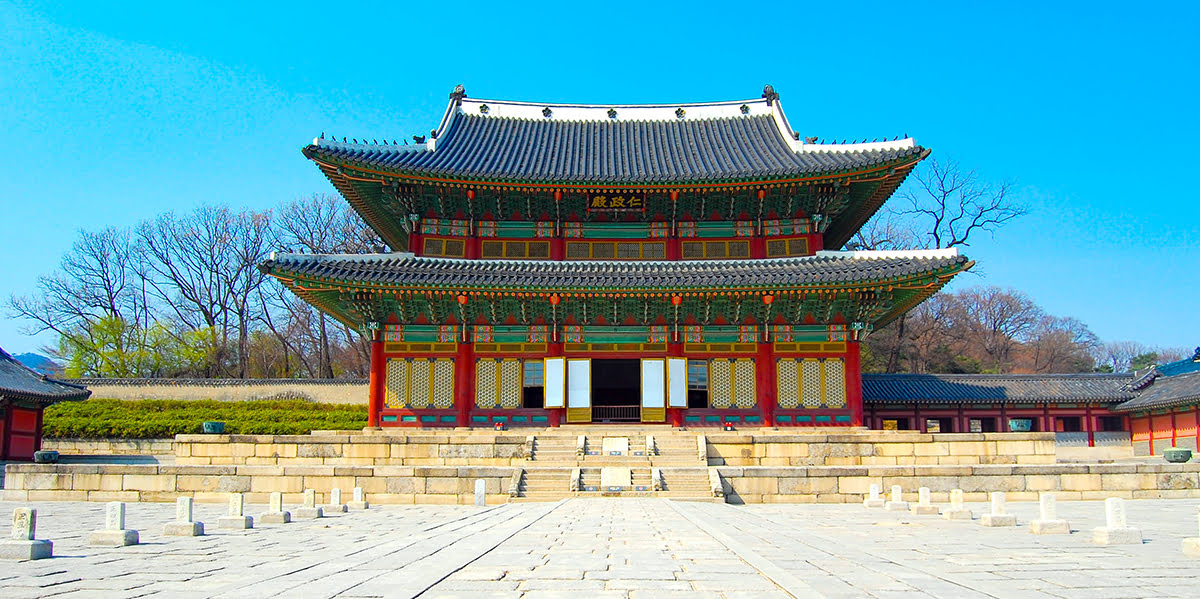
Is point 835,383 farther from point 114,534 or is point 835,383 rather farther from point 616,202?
point 114,534

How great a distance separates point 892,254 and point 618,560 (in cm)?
2043

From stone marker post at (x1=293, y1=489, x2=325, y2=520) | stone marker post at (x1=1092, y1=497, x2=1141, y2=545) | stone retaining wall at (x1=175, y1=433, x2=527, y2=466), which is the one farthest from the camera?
stone retaining wall at (x1=175, y1=433, x2=527, y2=466)

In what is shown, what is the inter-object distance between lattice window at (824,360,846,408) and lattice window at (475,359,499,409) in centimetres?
1065

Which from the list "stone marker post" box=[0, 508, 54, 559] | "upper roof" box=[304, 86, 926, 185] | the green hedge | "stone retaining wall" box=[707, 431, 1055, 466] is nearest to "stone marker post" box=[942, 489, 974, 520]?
"stone retaining wall" box=[707, 431, 1055, 466]

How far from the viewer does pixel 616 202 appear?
91.9ft

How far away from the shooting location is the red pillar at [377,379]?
84.7 feet

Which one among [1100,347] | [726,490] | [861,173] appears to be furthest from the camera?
[1100,347]

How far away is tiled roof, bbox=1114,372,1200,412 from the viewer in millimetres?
31156

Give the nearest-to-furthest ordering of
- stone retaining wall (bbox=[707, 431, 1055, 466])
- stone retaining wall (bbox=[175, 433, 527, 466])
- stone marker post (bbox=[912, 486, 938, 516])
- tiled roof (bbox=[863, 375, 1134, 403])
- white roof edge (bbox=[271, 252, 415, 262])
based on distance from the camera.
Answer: stone marker post (bbox=[912, 486, 938, 516]), stone retaining wall (bbox=[707, 431, 1055, 466]), stone retaining wall (bbox=[175, 433, 527, 466]), white roof edge (bbox=[271, 252, 415, 262]), tiled roof (bbox=[863, 375, 1134, 403])

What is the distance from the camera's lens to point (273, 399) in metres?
39.8

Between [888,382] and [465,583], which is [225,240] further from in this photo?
[465,583]

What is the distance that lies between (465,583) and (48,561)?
205 inches

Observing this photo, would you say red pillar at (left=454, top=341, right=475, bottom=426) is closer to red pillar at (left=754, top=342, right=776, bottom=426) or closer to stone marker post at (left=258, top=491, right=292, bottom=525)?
red pillar at (left=754, top=342, right=776, bottom=426)

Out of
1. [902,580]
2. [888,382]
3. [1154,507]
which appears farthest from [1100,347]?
[902,580]
